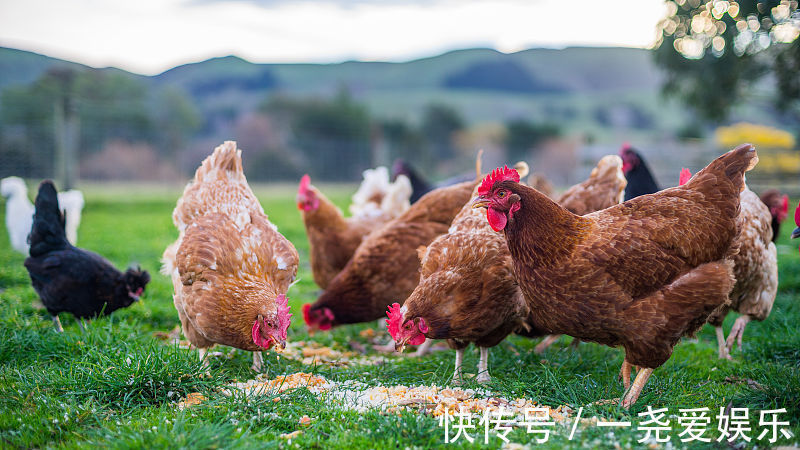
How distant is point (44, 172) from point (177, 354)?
1262cm

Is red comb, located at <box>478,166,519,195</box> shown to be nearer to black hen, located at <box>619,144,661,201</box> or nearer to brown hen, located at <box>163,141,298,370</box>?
brown hen, located at <box>163,141,298,370</box>

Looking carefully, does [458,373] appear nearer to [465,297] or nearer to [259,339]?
[465,297]

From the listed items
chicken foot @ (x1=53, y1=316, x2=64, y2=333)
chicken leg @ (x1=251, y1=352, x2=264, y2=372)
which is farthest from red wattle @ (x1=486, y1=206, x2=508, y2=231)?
chicken foot @ (x1=53, y1=316, x2=64, y2=333)

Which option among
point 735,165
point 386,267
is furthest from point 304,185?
point 735,165

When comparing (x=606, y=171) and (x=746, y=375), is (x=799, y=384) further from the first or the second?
(x=606, y=171)

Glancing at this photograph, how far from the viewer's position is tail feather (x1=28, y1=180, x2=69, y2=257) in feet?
14.5

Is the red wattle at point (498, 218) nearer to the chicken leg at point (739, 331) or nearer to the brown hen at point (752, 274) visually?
the brown hen at point (752, 274)

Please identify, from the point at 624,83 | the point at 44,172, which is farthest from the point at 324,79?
the point at 44,172

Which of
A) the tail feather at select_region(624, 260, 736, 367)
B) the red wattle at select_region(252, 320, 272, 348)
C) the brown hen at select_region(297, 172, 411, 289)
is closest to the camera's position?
the tail feather at select_region(624, 260, 736, 367)

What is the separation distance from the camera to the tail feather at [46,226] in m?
4.43

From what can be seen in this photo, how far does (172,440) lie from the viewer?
2326 mm

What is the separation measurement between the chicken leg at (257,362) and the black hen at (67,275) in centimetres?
158

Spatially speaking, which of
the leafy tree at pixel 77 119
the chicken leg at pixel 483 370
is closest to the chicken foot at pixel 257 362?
the chicken leg at pixel 483 370

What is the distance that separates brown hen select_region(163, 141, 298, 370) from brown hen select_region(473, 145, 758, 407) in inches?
62.5
